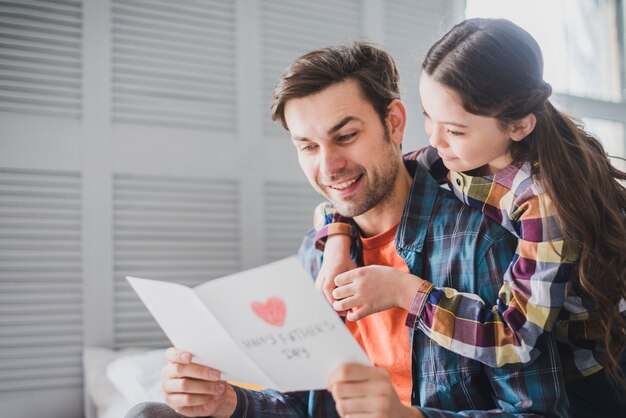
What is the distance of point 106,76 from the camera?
6.60 feet

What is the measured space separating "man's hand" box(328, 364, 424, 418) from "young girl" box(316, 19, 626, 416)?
21 cm

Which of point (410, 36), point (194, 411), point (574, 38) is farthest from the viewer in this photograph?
point (574, 38)

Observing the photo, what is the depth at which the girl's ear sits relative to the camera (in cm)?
106

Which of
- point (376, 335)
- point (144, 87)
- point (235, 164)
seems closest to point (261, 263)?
point (235, 164)

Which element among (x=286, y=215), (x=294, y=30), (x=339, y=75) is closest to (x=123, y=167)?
(x=286, y=215)

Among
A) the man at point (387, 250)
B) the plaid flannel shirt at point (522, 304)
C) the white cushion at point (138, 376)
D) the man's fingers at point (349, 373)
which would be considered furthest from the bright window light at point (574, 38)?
the man's fingers at point (349, 373)

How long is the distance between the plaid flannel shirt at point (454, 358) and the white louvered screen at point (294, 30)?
3.88 ft

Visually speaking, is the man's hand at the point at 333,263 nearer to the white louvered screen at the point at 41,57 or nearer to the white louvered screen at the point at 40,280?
the white louvered screen at the point at 40,280

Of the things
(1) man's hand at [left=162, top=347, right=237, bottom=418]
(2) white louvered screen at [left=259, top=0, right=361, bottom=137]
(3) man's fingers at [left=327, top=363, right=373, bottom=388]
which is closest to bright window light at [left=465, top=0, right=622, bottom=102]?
(2) white louvered screen at [left=259, top=0, right=361, bottom=137]

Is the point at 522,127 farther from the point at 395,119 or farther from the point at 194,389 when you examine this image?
the point at 194,389

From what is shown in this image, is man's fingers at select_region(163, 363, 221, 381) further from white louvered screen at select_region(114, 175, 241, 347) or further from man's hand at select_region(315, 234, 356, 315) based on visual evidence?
white louvered screen at select_region(114, 175, 241, 347)

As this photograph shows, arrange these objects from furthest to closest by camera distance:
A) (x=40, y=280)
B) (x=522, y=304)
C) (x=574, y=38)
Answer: (x=574, y=38), (x=40, y=280), (x=522, y=304)

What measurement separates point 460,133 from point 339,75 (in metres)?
0.35

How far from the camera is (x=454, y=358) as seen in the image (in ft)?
3.59
